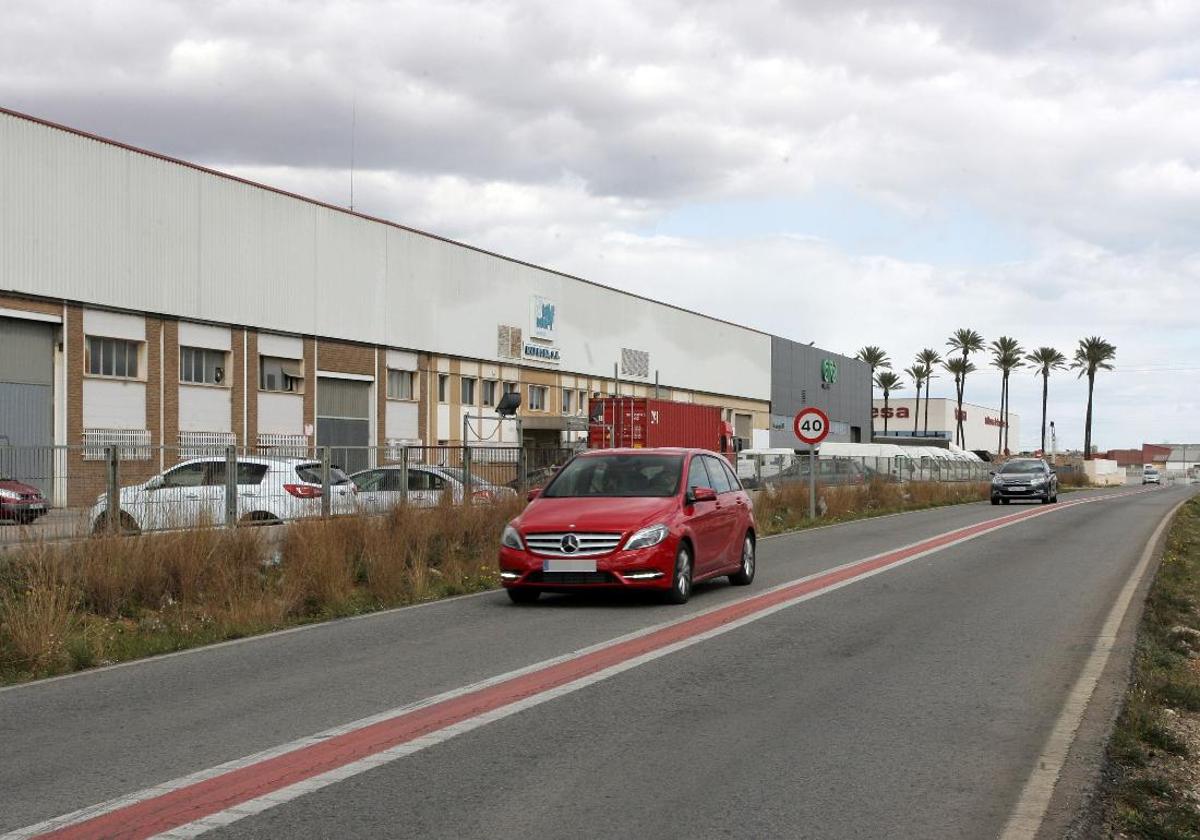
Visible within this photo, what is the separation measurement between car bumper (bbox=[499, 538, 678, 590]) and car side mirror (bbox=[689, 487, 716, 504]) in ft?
2.78

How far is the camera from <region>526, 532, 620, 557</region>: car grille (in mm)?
13055

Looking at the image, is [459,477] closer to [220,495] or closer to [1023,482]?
[220,495]

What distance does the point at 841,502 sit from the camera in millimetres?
36875

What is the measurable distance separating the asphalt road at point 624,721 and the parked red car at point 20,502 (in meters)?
3.43

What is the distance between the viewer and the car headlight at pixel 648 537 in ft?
42.9

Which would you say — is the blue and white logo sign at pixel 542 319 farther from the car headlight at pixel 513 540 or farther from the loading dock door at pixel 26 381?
the car headlight at pixel 513 540

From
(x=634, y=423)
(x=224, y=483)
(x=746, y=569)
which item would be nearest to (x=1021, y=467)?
(x=634, y=423)

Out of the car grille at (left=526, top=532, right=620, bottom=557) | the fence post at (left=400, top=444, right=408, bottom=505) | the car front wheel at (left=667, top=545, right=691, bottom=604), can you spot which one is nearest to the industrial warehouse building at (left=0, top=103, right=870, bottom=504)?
the fence post at (left=400, top=444, right=408, bottom=505)

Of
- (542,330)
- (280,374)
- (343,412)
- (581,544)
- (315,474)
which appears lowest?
(581,544)

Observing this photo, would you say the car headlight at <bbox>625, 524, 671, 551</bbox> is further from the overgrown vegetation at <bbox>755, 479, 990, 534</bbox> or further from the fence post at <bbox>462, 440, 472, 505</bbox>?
the overgrown vegetation at <bbox>755, 479, 990, 534</bbox>

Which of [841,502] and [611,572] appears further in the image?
[841,502]

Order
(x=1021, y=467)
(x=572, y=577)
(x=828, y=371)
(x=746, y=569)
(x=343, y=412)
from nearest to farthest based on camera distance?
(x=572, y=577) < (x=746, y=569) < (x=1021, y=467) < (x=343, y=412) < (x=828, y=371)

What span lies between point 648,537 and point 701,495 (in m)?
1.22

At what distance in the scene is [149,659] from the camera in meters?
10.6
